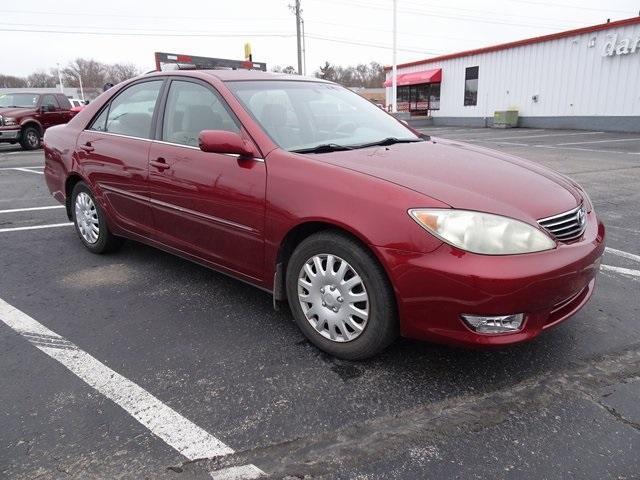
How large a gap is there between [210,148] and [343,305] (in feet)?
3.96

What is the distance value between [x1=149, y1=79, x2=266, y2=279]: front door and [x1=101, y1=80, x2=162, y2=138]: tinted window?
0.21 meters

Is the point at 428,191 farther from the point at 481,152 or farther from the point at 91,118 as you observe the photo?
the point at 91,118

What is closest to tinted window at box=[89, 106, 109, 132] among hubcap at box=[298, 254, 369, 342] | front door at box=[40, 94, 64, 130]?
hubcap at box=[298, 254, 369, 342]

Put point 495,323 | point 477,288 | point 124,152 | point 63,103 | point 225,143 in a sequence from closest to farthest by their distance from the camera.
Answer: point 477,288
point 495,323
point 225,143
point 124,152
point 63,103

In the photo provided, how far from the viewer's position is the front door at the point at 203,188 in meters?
2.99

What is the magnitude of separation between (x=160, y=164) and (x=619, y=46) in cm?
2133

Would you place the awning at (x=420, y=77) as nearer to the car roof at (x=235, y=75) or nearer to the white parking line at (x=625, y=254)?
the white parking line at (x=625, y=254)

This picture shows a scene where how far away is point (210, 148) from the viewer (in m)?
2.94

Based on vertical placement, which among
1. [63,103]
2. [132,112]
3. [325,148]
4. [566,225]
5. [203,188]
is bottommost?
[566,225]

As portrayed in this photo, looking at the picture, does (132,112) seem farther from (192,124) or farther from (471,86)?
(471,86)

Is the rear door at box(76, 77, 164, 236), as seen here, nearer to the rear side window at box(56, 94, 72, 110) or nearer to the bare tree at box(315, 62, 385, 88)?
the rear side window at box(56, 94, 72, 110)

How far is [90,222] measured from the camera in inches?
180

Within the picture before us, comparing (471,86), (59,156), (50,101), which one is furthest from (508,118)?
(59,156)

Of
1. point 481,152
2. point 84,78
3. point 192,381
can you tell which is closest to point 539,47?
point 481,152
